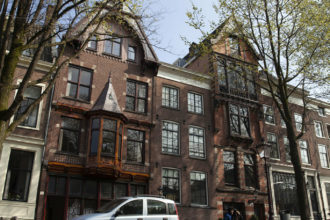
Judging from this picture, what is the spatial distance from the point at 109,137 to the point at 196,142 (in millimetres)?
7258

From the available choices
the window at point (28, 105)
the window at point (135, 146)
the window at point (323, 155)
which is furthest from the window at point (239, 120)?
the window at point (28, 105)

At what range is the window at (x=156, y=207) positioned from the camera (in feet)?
41.1

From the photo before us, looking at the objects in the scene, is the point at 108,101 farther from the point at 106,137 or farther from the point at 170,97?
the point at 170,97

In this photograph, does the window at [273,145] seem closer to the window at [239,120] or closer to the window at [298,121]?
the window at [239,120]

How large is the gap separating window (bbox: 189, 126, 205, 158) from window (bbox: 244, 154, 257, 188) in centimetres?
412

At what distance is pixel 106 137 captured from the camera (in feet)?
61.6

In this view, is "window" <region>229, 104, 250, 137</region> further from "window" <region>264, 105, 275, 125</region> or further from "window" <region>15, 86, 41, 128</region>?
"window" <region>15, 86, 41, 128</region>

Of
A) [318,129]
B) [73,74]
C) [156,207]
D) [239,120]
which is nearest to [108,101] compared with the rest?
[73,74]

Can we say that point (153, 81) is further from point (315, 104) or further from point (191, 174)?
point (315, 104)

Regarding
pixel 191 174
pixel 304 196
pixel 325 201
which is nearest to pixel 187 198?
pixel 191 174

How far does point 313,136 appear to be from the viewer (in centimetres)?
3006

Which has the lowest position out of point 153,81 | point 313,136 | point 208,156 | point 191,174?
point 191,174

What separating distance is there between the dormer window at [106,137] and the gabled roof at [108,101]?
68cm

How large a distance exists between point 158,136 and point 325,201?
16756 mm
